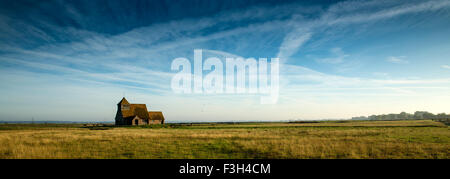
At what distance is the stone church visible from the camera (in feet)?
230

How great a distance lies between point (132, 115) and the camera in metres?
70.9

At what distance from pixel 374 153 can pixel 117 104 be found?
75.0 meters

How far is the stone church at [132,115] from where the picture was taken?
7012 centimetres
